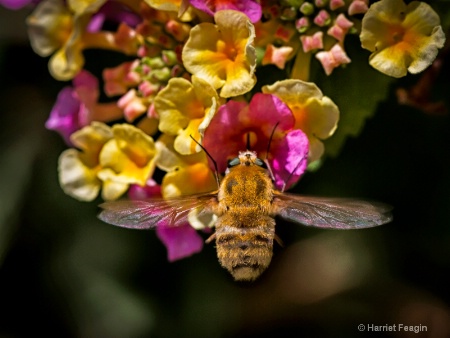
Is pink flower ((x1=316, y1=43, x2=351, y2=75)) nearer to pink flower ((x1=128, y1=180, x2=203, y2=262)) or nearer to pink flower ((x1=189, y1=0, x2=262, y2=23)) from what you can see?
pink flower ((x1=189, y1=0, x2=262, y2=23))

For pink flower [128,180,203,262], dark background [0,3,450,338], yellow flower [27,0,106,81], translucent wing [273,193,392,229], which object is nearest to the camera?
translucent wing [273,193,392,229]

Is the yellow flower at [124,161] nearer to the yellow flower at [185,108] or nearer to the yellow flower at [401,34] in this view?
the yellow flower at [185,108]

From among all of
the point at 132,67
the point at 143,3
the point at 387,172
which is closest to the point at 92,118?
the point at 132,67

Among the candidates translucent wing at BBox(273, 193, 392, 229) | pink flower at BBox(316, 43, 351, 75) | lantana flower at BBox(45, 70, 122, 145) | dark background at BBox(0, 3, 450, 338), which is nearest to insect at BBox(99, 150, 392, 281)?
translucent wing at BBox(273, 193, 392, 229)

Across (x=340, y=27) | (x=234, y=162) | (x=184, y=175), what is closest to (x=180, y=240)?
(x=184, y=175)

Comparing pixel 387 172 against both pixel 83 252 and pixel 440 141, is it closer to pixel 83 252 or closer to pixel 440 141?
pixel 440 141

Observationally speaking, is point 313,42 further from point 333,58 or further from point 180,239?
point 180,239
